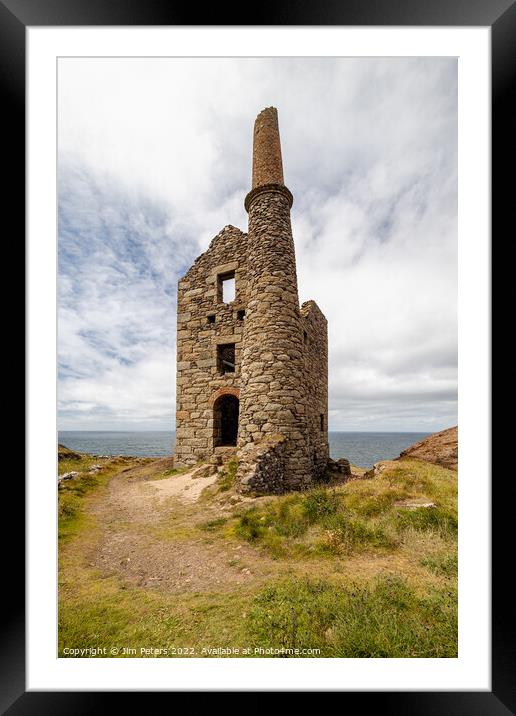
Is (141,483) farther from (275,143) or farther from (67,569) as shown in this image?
(275,143)

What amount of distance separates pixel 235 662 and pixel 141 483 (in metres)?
7.87

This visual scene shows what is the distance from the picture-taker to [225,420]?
12.5 metres

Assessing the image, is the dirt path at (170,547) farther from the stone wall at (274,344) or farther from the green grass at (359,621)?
the stone wall at (274,344)

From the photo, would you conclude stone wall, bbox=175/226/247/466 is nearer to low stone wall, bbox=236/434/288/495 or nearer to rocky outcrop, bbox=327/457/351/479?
low stone wall, bbox=236/434/288/495

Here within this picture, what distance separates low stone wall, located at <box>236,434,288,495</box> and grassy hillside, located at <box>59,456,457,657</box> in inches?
17.4

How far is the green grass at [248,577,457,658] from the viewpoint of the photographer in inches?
96.3

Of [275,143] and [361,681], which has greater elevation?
[275,143]

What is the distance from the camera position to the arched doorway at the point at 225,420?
1136 centimetres

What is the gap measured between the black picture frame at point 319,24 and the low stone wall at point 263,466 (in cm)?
450

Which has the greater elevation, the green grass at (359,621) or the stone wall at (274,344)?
the stone wall at (274,344)

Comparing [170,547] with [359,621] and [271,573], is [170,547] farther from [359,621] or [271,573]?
[359,621]

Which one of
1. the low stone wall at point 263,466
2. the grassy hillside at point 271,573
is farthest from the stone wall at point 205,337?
the grassy hillside at point 271,573
